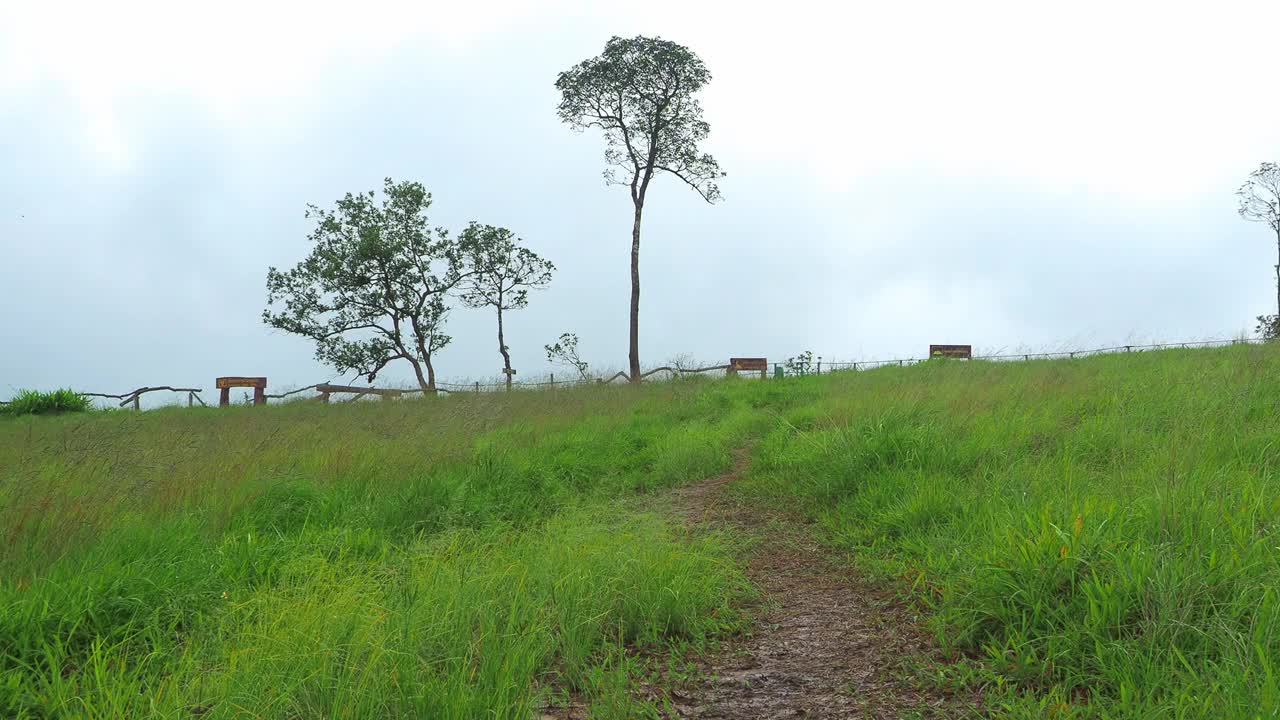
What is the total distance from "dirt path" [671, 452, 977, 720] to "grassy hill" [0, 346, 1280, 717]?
18cm

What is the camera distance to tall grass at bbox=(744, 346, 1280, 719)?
9.00ft

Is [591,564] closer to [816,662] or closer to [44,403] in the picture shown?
[816,662]

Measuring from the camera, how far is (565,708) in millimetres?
2814

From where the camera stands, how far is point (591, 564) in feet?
13.2

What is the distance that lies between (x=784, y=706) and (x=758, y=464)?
16.5 feet

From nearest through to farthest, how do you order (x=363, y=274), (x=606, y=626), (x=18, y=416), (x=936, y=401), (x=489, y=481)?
1. (x=606, y=626)
2. (x=489, y=481)
3. (x=936, y=401)
4. (x=18, y=416)
5. (x=363, y=274)

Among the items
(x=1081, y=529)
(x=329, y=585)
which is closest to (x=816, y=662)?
(x=1081, y=529)

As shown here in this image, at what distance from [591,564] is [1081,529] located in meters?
2.73

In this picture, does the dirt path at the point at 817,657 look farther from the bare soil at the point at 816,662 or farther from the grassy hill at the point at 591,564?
the grassy hill at the point at 591,564

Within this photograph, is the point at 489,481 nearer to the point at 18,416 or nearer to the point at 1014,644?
the point at 1014,644

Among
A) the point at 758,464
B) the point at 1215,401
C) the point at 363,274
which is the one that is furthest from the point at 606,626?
the point at 363,274

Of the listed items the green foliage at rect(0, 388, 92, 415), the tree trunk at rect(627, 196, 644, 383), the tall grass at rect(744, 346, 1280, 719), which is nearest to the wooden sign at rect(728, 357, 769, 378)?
the tree trunk at rect(627, 196, 644, 383)

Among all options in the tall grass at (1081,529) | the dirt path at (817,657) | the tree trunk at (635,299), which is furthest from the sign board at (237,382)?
the dirt path at (817,657)

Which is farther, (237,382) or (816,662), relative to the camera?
(237,382)
